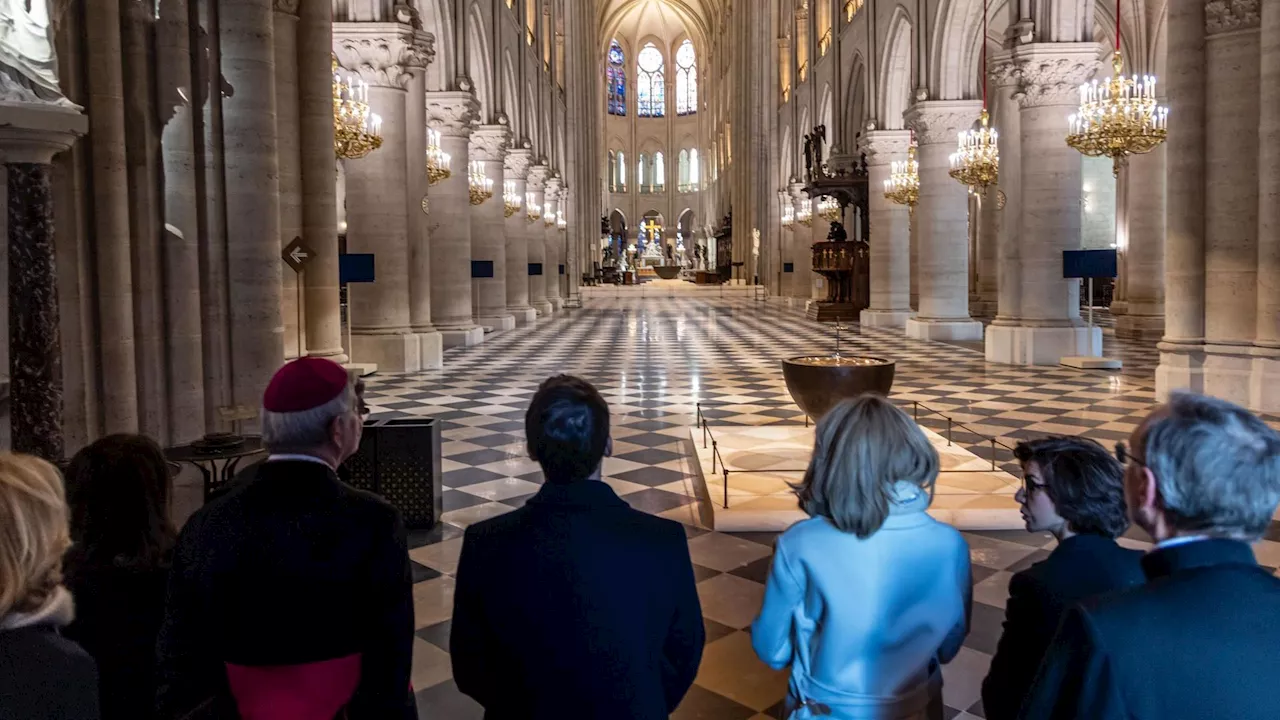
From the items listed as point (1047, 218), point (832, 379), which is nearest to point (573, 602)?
point (832, 379)

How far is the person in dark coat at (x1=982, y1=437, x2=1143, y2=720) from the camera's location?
218 cm

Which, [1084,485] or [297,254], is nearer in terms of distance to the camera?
[1084,485]

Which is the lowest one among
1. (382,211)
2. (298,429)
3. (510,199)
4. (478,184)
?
(298,429)

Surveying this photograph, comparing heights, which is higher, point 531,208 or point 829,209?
point 531,208

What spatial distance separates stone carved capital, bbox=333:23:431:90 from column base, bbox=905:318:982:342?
445 inches

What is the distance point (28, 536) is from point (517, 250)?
24819mm

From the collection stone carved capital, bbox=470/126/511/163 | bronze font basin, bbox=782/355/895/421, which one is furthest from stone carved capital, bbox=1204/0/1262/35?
stone carved capital, bbox=470/126/511/163

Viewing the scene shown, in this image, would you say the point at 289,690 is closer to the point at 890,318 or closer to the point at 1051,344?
the point at 1051,344

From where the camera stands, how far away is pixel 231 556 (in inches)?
82.4

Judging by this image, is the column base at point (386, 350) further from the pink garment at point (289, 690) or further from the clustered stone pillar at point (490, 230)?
the pink garment at point (289, 690)

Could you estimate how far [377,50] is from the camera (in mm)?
13727

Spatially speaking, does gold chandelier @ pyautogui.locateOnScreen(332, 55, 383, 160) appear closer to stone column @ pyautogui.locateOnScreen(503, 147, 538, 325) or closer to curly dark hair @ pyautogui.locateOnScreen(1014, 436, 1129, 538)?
curly dark hair @ pyautogui.locateOnScreen(1014, 436, 1129, 538)

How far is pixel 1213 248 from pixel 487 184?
14.7m

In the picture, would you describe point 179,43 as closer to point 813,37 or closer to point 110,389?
point 110,389
